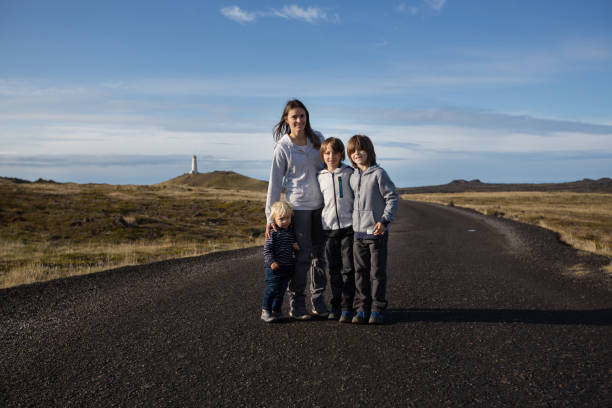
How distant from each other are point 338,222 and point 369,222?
34cm

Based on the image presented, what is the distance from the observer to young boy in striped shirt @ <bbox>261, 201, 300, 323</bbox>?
15.8ft

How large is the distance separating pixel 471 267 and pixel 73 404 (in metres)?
7.48

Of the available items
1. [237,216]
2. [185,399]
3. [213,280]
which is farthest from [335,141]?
[237,216]

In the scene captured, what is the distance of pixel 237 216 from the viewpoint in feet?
112

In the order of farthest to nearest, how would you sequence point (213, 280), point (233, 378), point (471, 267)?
point (471, 267), point (213, 280), point (233, 378)

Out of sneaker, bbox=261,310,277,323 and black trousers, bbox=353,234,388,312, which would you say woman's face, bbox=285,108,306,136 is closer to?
black trousers, bbox=353,234,388,312

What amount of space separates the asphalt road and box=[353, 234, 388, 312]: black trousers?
29cm

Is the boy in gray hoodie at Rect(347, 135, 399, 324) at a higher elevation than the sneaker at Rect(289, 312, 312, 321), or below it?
higher

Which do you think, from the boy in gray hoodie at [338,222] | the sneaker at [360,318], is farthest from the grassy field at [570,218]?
the boy in gray hoodie at [338,222]

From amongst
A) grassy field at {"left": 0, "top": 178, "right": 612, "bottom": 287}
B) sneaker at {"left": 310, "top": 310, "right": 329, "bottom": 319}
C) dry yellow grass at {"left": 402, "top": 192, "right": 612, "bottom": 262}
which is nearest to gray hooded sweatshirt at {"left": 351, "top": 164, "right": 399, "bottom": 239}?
sneaker at {"left": 310, "top": 310, "right": 329, "bottom": 319}

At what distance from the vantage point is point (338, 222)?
16.0ft

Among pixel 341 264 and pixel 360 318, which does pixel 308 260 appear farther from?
pixel 360 318

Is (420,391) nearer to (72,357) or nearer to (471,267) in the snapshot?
(72,357)

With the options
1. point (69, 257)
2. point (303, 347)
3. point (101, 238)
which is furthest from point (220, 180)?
point (303, 347)
